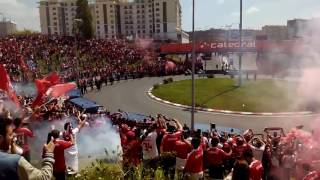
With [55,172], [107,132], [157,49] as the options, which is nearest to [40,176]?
[55,172]

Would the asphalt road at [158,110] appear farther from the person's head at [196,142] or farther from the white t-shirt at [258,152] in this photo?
the person's head at [196,142]

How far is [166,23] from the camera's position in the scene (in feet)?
519

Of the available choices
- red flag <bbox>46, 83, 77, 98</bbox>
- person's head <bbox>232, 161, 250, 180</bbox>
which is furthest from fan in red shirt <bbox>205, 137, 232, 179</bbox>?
red flag <bbox>46, 83, 77, 98</bbox>

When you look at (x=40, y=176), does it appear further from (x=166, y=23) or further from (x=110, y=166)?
(x=166, y=23)

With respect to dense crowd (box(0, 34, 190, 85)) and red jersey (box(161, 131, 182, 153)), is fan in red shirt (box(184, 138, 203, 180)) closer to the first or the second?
red jersey (box(161, 131, 182, 153))

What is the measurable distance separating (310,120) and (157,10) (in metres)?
140

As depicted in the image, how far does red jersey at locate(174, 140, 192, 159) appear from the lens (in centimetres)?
972

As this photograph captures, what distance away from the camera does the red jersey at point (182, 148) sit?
9.72 metres

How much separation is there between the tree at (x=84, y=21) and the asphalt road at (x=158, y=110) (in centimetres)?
5039

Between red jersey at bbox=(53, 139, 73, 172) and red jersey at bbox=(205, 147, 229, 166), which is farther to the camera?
red jersey at bbox=(205, 147, 229, 166)

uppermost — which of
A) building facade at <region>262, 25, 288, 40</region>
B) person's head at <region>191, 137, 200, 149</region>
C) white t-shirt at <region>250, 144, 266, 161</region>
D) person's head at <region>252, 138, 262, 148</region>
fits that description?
building facade at <region>262, 25, 288, 40</region>

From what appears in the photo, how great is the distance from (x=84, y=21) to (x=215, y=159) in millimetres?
90999

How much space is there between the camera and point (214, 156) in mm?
9102

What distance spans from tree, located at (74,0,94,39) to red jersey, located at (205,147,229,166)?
89.2 meters
